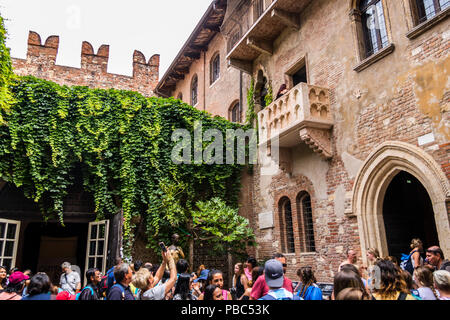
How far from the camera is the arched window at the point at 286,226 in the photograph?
436 inches

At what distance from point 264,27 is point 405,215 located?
7.66m

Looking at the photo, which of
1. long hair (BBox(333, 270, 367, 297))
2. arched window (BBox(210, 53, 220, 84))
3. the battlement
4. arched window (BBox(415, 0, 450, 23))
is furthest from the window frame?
long hair (BBox(333, 270, 367, 297))

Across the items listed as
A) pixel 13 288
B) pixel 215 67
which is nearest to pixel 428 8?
pixel 13 288

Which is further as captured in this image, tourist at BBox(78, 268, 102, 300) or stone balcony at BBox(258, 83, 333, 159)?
stone balcony at BBox(258, 83, 333, 159)

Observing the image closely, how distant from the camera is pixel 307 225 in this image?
10398 millimetres

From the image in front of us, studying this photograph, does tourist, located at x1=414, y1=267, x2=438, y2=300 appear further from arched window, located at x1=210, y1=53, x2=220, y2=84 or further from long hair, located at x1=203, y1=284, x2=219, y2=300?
arched window, located at x1=210, y1=53, x2=220, y2=84

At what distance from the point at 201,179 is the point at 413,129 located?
7.35 m

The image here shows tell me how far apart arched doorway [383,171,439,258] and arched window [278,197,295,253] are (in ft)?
10.6

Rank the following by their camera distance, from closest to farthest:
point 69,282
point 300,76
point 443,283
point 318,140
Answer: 1. point 443,283
2. point 69,282
3. point 318,140
4. point 300,76

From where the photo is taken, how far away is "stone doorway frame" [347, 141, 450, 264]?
6867 millimetres

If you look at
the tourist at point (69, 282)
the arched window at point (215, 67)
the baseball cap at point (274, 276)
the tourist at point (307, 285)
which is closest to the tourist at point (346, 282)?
the baseball cap at point (274, 276)

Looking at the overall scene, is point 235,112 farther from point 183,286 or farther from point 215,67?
point 183,286

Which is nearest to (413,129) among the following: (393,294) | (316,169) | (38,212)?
(316,169)

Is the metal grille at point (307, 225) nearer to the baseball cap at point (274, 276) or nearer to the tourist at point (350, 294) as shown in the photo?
the baseball cap at point (274, 276)
